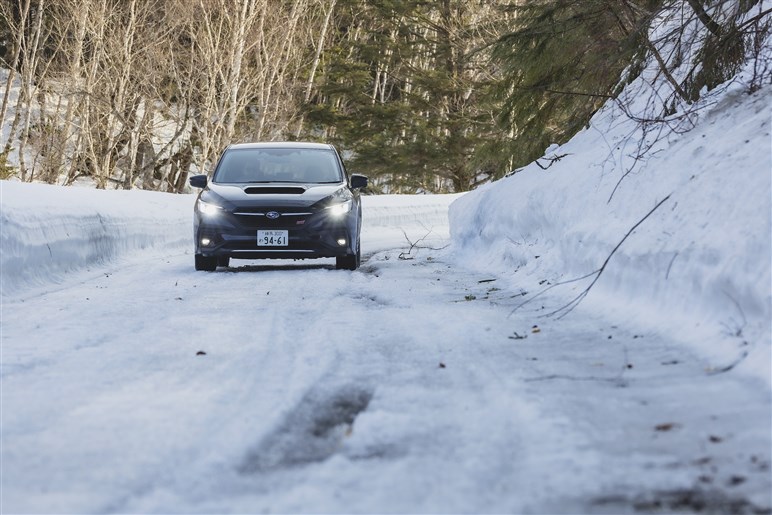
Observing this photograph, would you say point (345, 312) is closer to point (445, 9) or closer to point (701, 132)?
point (701, 132)

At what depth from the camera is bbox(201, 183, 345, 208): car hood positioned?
11.4m

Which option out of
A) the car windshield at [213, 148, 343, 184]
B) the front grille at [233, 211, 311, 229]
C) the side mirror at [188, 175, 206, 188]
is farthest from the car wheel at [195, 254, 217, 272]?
the car windshield at [213, 148, 343, 184]

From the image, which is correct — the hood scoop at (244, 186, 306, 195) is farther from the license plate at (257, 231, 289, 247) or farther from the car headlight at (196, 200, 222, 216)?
the license plate at (257, 231, 289, 247)

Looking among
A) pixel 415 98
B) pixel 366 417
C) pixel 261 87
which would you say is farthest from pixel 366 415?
pixel 415 98

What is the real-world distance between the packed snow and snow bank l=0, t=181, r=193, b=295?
0.20ft

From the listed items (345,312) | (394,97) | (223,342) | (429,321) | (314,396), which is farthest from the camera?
(394,97)

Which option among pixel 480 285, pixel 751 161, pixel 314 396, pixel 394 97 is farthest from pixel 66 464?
pixel 394 97

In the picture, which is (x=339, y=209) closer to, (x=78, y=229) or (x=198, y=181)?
(x=198, y=181)

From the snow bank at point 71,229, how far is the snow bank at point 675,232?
529cm

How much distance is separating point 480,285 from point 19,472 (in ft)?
23.0

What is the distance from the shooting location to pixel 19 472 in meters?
3.32

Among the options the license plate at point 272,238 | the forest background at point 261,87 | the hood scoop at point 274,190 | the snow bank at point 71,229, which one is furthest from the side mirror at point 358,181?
the forest background at point 261,87

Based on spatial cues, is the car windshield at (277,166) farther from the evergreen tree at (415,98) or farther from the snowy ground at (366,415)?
the evergreen tree at (415,98)

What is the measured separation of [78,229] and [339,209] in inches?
136
